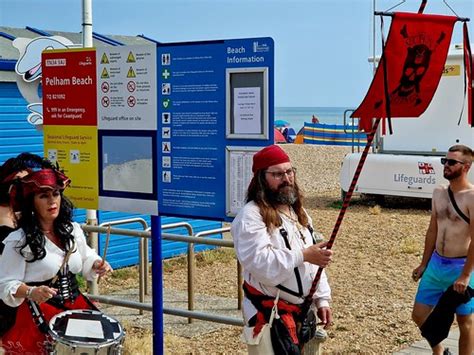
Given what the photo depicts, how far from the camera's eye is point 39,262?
15.4 ft

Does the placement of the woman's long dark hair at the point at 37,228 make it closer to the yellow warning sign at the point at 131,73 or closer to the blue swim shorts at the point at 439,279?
the yellow warning sign at the point at 131,73

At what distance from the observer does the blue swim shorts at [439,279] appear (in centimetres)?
655

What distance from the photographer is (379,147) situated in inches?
664

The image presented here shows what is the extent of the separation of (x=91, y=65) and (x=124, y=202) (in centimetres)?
108

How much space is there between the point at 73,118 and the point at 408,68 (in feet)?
10.3

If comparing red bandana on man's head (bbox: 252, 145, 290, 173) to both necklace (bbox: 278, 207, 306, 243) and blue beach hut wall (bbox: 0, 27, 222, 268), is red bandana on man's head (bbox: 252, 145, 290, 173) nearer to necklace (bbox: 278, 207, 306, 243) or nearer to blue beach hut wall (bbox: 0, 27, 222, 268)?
necklace (bbox: 278, 207, 306, 243)

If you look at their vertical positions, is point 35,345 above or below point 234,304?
above

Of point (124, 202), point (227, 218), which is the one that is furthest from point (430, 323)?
point (124, 202)

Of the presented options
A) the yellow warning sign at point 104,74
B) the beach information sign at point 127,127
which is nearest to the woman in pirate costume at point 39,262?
the beach information sign at point 127,127

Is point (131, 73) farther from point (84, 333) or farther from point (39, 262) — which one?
point (84, 333)

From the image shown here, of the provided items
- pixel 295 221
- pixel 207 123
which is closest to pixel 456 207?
pixel 207 123

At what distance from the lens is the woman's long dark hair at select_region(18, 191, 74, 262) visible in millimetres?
4687

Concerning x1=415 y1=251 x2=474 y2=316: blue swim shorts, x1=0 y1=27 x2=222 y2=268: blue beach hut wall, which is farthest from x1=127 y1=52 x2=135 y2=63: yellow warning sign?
x1=0 y1=27 x2=222 y2=268: blue beach hut wall

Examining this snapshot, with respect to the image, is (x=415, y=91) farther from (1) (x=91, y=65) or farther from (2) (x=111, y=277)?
(2) (x=111, y=277)
